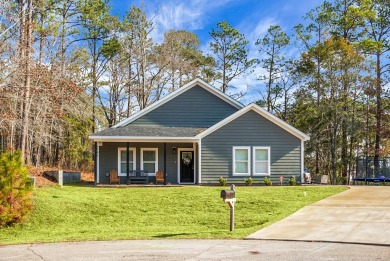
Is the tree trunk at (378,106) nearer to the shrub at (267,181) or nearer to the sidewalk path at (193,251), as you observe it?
the shrub at (267,181)

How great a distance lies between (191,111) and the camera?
2534cm

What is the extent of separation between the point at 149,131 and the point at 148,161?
5.30ft

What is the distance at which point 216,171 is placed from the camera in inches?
896

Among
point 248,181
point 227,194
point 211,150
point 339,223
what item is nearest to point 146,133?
point 211,150

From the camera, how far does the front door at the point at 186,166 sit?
79.2 ft

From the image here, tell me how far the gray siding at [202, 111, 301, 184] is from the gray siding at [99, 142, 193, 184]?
1.99 meters

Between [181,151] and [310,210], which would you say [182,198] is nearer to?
[310,210]

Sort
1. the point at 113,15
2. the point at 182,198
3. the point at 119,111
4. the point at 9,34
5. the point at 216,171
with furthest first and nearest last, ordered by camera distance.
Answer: the point at 119,111 < the point at 113,15 < the point at 216,171 < the point at 9,34 < the point at 182,198

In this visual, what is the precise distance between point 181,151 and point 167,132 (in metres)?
1.33

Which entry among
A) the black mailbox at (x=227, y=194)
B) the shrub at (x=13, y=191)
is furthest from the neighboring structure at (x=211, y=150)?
the black mailbox at (x=227, y=194)

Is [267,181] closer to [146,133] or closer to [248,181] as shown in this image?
[248,181]

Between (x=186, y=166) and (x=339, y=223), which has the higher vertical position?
(x=186, y=166)

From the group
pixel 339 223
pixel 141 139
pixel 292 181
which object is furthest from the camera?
pixel 141 139

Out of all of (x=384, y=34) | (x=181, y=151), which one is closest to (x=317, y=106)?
(x=384, y=34)
